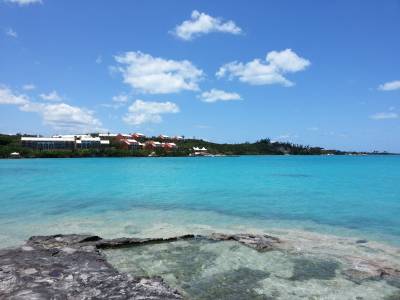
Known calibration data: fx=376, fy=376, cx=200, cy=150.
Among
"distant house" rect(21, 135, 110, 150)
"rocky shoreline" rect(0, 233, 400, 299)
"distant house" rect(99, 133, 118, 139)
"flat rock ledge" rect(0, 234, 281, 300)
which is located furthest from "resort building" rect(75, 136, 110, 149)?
"flat rock ledge" rect(0, 234, 281, 300)

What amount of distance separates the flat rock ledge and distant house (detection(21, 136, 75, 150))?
134 meters

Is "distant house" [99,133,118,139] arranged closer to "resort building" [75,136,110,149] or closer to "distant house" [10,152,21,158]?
"resort building" [75,136,110,149]

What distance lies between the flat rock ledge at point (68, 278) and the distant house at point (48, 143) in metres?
134

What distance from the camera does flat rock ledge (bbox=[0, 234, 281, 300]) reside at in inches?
293

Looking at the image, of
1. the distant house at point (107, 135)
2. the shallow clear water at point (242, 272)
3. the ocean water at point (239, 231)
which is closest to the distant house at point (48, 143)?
the distant house at point (107, 135)

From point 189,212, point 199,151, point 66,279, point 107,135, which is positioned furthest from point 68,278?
point 107,135

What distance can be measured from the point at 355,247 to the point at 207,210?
1041 centimetres

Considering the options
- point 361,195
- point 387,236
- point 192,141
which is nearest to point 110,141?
point 192,141

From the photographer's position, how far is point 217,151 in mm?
188875

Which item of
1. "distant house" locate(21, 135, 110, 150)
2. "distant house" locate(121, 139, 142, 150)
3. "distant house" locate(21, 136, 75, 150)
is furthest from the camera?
"distant house" locate(121, 139, 142, 150)

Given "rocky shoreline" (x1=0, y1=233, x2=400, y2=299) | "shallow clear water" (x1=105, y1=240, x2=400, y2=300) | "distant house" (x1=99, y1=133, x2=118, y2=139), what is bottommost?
"shallow clear water" (x1=105, y1=240, x2=400, y2=300)

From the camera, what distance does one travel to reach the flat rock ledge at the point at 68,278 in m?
7.45

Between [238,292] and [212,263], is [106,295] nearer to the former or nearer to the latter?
[238,292]

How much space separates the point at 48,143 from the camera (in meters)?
138
